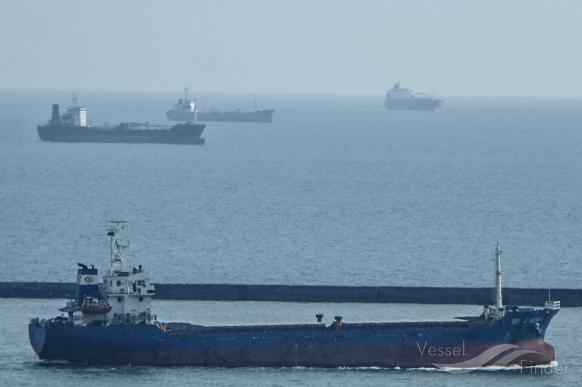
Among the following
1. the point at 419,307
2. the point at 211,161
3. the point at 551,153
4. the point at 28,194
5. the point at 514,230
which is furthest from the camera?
the point at 551,153

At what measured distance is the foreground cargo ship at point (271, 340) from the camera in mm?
51125

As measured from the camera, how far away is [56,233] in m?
89.3

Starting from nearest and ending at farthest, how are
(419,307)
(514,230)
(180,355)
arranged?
1. (180,355)
2. (419,307)
3. (514,230)

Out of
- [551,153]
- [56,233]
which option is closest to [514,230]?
[56,233]

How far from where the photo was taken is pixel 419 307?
204ft

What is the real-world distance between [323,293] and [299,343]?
12.4 meters

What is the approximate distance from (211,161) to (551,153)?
149ft

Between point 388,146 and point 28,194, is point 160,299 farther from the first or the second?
point 388,146

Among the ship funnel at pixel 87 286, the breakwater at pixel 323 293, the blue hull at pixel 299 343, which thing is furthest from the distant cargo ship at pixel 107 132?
the blue hull at pixel 299 343

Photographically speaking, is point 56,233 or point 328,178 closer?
point 56,233

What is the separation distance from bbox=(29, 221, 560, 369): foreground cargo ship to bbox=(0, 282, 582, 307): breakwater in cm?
1113

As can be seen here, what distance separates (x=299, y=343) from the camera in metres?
51.2

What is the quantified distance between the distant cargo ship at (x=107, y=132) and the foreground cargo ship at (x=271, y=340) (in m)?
143

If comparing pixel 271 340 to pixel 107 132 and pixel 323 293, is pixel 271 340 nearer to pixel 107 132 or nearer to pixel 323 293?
pixel 323 293
